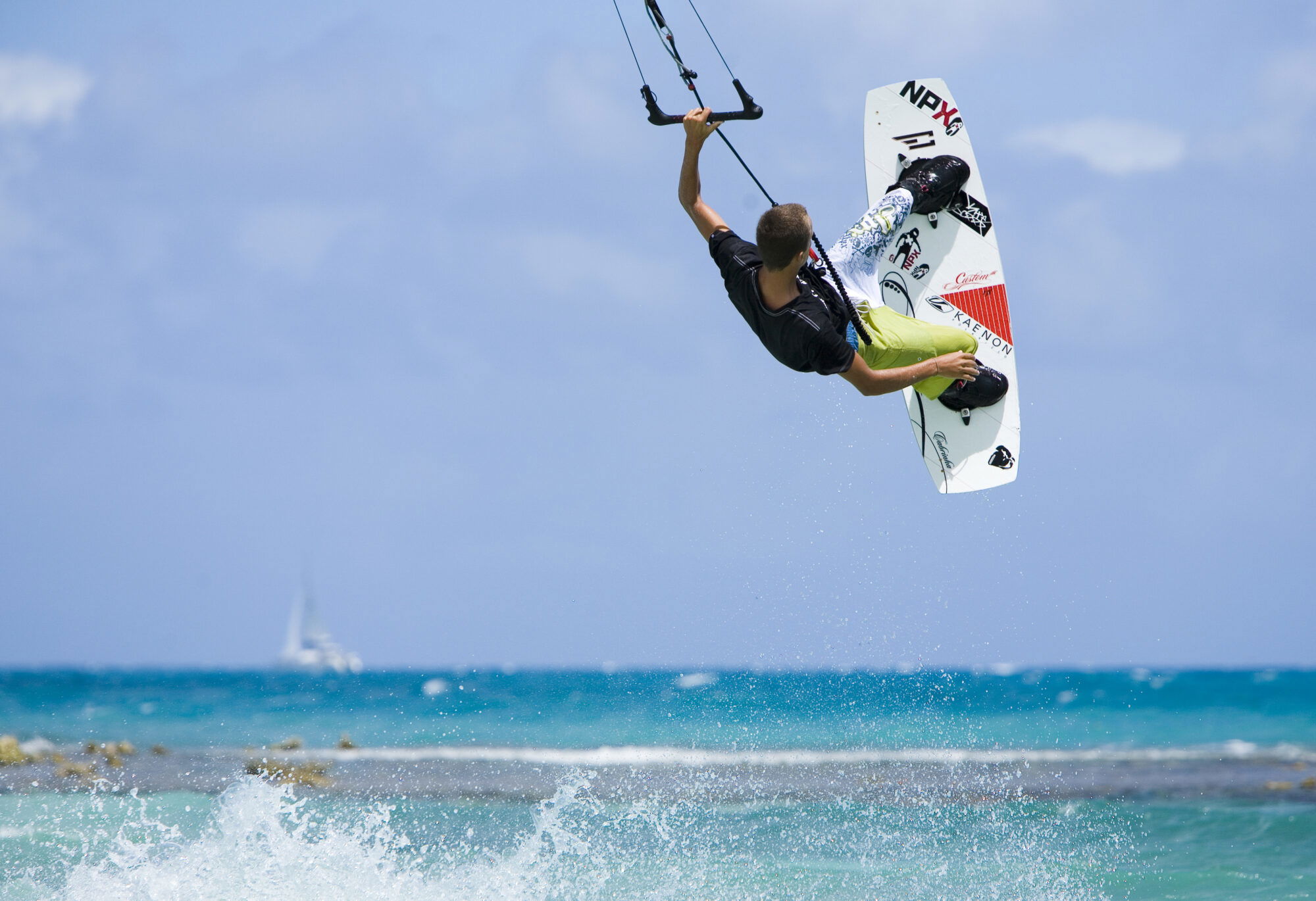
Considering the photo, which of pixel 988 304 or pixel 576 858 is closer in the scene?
pixel 988 304

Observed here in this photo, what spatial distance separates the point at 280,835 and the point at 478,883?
144 cm

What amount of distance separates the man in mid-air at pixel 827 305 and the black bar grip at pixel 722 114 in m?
0.09

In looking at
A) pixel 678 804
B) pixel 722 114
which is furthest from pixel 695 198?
pixel 678 804

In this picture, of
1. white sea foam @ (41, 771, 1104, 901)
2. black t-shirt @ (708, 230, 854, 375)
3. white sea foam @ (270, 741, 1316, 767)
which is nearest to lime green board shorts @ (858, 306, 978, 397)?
black t-shirt @ (708, 230, 854, 375)

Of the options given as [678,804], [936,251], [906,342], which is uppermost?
[936,251]

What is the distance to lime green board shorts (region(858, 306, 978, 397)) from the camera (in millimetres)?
6496

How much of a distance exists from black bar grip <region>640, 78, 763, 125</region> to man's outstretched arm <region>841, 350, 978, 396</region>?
4.24ft

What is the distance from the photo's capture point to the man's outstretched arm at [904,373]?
5.98 m

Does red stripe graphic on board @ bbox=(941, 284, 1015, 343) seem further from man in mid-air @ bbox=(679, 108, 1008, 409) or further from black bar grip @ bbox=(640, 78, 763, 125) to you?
black bar grip @ bbox=(640, 78, 763, 125)

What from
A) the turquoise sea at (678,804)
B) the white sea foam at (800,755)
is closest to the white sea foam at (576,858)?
→ the turquoise sea at (678,804)

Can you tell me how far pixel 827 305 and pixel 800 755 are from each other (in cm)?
1432

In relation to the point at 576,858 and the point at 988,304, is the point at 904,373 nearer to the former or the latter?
the point at 988,304

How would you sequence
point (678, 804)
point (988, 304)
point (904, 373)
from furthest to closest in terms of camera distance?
point (678, 804) → point (988, 304) → point (904, 373)

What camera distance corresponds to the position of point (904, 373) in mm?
6188
